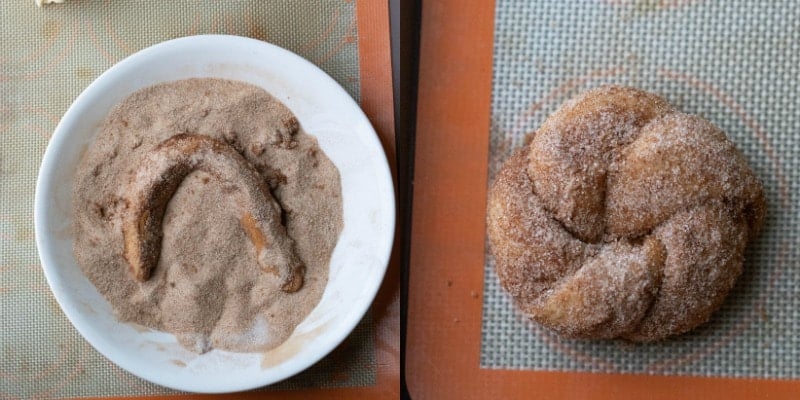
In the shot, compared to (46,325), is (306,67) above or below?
above

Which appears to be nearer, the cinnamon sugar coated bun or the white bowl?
the cinnamon sugar coated bun

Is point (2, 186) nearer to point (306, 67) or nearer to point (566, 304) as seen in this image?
point (306, 67)

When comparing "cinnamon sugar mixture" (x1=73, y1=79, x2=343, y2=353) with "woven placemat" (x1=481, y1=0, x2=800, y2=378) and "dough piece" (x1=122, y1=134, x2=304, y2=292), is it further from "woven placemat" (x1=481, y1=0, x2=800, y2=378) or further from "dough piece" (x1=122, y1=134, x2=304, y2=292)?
"woven placemat" (x1=481, y1=0, x2=800, y2=378)

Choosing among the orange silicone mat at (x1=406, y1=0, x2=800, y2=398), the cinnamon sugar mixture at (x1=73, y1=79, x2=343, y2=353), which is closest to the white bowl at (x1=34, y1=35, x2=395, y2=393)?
the cinnamon sugar mixture at (x1=73, y1=79, x2=343, y2=353)

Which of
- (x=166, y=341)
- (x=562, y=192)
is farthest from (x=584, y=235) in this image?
(x=166, y=341)

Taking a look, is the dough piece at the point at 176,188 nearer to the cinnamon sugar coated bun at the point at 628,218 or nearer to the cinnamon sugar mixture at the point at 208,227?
the cinnamon sugar mixture at the point at 208,227
